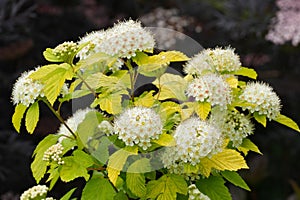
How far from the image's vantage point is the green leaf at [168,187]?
109 centimetres

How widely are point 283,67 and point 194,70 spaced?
1942mm

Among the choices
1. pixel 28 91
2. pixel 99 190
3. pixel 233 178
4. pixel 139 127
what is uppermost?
→ pixel 28 91

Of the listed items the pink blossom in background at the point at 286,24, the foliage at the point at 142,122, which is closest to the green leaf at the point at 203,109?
the foliage at the point at 142,122

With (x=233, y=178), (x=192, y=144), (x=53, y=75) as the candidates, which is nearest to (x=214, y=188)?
(x=233, y=178)

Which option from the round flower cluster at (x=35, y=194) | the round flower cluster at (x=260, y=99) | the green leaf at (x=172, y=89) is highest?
the green leaf at (x=172, y=89)

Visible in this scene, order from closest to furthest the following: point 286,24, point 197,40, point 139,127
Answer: point 139,127 → point 286,24 → point 197,40

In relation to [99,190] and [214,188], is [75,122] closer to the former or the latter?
[99,190]

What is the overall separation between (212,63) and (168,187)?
28cm

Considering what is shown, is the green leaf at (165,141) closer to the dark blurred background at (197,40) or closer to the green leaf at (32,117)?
the green leaf at (32,117)

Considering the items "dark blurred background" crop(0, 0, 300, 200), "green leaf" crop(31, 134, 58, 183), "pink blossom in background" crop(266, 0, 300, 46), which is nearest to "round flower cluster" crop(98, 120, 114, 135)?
"green leaf" crop(31, 134, 58, 183)

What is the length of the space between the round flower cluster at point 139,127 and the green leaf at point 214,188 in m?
0.19

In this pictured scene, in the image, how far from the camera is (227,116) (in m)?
1.20

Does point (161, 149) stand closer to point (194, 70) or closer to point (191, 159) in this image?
point (191, 159)

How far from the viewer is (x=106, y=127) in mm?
1148
